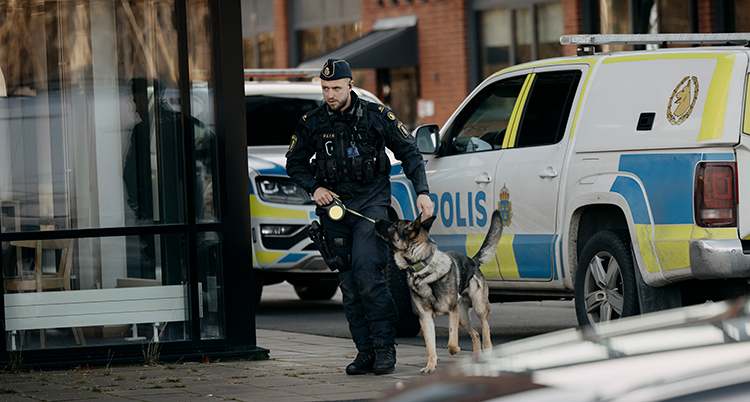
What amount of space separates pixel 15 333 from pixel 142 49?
195cm

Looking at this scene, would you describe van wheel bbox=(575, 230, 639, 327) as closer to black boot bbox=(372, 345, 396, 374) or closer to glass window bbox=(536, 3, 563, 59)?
black boot bbox=(372, 345, 396, 374)

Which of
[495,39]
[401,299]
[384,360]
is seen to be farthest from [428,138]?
[495,39]

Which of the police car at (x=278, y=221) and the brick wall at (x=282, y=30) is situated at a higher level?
the brick wall at (x=282, y=30)

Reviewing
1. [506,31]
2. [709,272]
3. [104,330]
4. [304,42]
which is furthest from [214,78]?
[304,42]

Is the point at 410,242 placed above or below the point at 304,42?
below

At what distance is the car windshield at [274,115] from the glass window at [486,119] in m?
3.27

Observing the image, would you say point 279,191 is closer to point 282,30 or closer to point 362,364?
point 362,364

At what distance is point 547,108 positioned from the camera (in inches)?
284

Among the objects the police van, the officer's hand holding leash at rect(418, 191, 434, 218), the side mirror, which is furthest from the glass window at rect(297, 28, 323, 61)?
the officer's hand holding leash at rect(418, 191, 434, 218)

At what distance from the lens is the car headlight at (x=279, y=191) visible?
1004cm

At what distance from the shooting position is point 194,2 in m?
7.21

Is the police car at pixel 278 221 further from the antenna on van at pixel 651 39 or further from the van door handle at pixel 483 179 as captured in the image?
the antenna on van at pixel 651 39

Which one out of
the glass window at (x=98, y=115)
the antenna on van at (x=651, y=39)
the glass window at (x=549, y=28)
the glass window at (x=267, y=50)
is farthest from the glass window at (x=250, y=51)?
the antenna on van at (x=651, y=39)

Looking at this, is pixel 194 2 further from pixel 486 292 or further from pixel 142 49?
pixel 486 292
